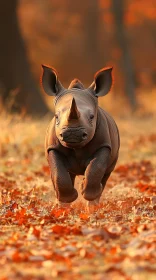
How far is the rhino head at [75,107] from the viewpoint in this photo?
6.70 meters

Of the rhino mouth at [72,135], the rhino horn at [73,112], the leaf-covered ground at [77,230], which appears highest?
the rhino horn at [73,112]

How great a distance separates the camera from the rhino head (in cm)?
670

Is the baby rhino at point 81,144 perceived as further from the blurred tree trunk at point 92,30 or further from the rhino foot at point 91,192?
the blurred tree trunk at point 92,30

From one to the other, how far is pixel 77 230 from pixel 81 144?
0.99m

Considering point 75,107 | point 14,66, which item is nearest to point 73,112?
point 75,107

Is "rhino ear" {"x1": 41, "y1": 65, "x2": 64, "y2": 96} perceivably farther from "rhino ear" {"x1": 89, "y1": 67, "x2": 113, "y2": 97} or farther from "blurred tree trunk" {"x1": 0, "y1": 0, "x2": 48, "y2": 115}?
"blurred tree trunk" {"x1": 0, "y1": 0, "x2": 48, "y2": 115}

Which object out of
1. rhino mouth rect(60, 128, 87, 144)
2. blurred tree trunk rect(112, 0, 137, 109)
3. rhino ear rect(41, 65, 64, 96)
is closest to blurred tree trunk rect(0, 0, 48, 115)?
blurred tree trunk rect(112, 0, 137, 109)

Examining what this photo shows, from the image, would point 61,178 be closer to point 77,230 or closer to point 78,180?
point 77,230

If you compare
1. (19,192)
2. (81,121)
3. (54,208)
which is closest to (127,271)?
(81,121)

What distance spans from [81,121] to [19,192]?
91.6 inches

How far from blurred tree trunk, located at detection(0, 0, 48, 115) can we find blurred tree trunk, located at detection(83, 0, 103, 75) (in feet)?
44.8

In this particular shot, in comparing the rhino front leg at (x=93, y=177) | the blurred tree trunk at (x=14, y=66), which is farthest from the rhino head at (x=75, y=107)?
the blurred tree trunk at (x=14, y=66)

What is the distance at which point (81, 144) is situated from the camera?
6.83 m

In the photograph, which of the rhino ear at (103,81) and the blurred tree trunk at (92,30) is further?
the blurred tree trunk at (92,30)
